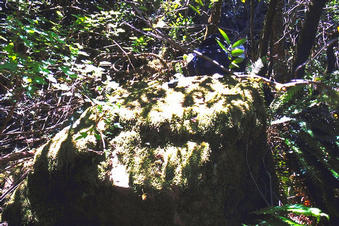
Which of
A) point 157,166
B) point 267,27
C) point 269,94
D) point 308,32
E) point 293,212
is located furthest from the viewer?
point 267,27

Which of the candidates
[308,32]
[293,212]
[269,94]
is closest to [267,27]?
[308,32]

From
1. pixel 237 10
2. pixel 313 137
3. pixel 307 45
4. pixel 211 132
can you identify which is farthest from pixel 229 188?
pixel 237 10

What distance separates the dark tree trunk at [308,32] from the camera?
2791mm

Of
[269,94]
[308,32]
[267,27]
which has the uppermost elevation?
[267,27]

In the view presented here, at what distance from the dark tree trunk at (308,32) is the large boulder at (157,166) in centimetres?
125

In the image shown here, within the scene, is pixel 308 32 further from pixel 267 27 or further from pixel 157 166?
pixel 157 166

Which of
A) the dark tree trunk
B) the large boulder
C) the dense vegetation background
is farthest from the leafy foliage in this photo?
the dark tree trunk

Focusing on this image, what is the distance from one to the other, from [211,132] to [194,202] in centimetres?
64

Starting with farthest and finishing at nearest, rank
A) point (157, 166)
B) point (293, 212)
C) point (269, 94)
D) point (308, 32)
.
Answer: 1. point (269, 94)
2. point (308, 32)
3. point (157, 166)
4. point (293, 212)

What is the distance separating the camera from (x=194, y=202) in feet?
5.85

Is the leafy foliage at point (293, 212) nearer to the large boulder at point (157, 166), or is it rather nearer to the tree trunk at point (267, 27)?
Result: the large boulder at point (157, 166)

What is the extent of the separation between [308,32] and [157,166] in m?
2.76

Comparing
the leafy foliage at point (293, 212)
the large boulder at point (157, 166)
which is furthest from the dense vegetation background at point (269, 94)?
the large boulder at point (157, 166)

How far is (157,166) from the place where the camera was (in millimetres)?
1933
